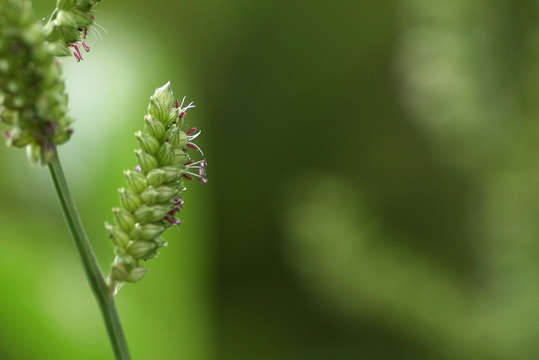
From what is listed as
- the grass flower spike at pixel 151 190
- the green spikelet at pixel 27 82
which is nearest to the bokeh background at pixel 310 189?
the grass flower spike at pixel 151 190

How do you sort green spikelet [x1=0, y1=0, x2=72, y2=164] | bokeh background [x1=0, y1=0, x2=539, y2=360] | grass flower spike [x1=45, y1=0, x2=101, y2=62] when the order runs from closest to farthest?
green spikelet [x1=0, y1=0, x2=72, y2=164]
grass flower spike [x1=45, y1=0, x2=101, y2=62]
bokeh background [x1=0, y1=0, x2=539, y2=360]

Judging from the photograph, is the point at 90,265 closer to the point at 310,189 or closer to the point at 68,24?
the point at 68,24

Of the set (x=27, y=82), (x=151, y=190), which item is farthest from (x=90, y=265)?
(x=27, y=82)

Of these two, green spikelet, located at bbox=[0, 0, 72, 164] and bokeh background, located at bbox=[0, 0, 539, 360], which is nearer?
green spikelet, located at bbox=[0, 0, 72, 164]

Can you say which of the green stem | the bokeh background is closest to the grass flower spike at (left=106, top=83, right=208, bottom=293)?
the green stem

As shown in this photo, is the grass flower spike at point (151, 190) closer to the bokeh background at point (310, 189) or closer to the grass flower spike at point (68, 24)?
the grass flower spike at point (68, 24)

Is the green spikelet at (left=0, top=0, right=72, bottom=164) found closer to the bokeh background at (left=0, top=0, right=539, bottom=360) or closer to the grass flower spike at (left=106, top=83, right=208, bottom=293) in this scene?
the grass flower spike at (left=106, top=83, right=208, bottom=293)
